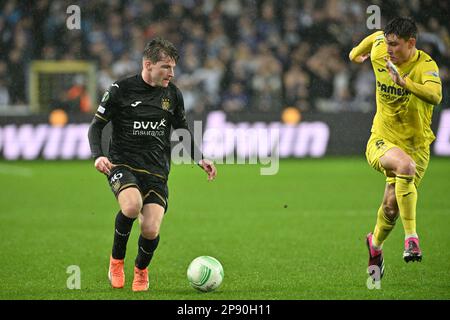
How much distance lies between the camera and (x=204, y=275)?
260 inches

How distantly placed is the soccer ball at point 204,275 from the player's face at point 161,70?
145 centimetres

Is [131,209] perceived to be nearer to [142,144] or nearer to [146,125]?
[142,144]

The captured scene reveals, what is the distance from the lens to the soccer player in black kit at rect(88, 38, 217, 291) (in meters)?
6.75

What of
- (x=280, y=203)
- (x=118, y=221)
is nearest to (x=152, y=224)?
(x=118, y=221)

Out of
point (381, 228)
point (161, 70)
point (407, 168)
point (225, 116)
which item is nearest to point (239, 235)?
point (381, 228)

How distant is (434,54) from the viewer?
2005cm

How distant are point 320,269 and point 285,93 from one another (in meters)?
13.5

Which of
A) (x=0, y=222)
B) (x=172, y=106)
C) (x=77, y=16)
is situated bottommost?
(x=0, y=222)

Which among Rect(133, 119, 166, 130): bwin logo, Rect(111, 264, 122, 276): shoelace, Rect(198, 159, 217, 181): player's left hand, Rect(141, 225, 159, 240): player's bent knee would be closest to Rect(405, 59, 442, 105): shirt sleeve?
Rect(198, 159, 217, 181): player's left hand

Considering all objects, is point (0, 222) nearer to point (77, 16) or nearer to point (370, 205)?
point (370, 205)

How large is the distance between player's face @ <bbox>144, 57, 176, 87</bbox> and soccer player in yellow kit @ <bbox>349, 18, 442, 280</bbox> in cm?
172

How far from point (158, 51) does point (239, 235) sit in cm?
384

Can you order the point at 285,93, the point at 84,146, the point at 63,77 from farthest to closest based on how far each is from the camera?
the point at 63,77, the point at 285,93, the point at 84,146

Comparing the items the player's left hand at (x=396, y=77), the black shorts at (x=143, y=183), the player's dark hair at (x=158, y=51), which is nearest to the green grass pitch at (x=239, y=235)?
the black shorts at (x=143, y=183)
